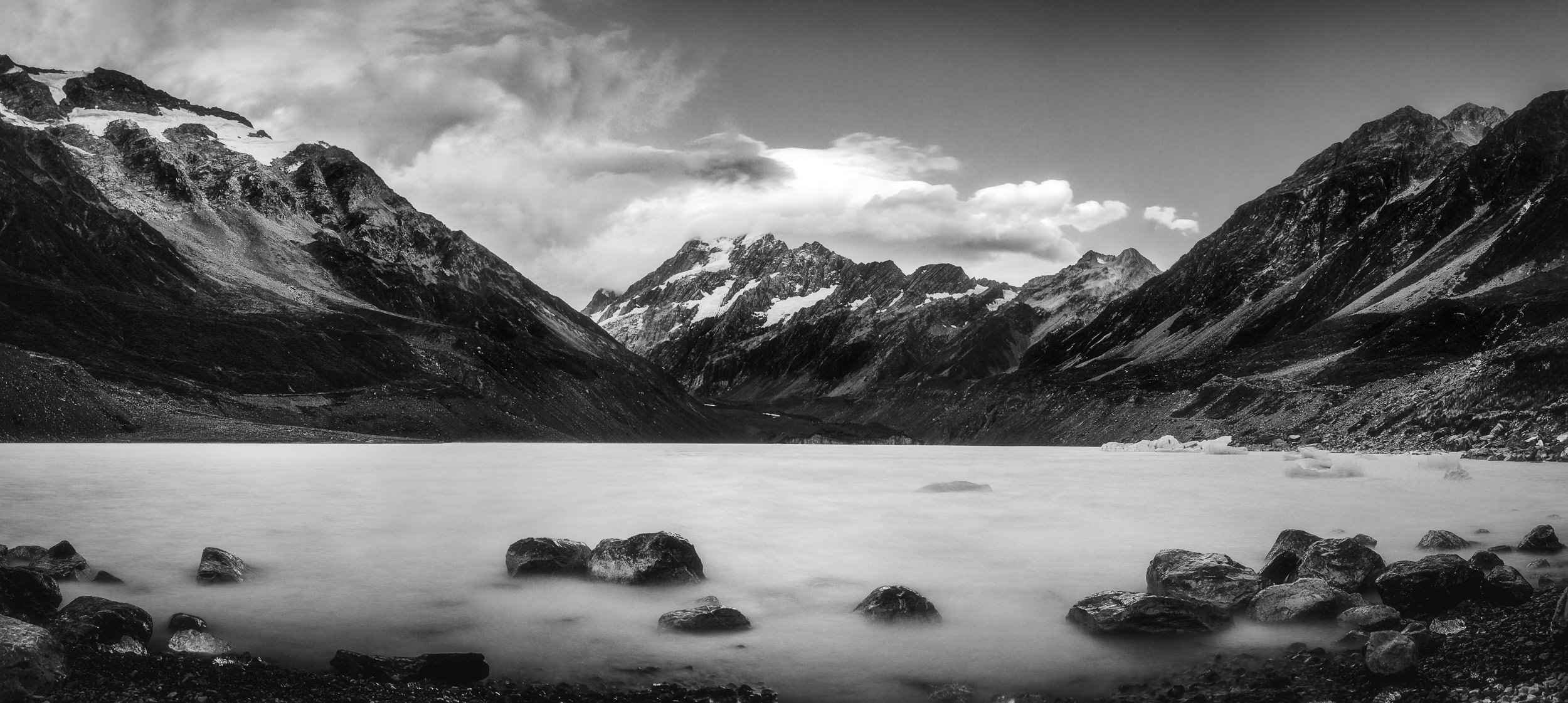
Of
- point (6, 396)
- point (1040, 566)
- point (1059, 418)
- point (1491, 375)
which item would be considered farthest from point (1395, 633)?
point (1059, 418)

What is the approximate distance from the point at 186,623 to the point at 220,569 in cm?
453

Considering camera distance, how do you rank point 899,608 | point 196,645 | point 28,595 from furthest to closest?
point 899,608, point 28,595, point 196,645

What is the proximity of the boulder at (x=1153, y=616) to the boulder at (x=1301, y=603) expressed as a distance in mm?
678

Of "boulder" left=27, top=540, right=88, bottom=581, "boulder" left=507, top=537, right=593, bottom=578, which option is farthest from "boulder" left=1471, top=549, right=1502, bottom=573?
"boulder" left=27, top=540, right=88, bottom=581

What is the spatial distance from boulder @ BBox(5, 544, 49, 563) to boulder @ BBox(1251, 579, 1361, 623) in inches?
965

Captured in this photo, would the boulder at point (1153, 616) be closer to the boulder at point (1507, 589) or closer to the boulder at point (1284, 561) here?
the boulder at point (1284, 561)

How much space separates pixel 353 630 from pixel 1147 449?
9887 centimetres

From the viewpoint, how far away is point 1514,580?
16625 mm

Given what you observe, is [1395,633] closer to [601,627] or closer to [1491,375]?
[601,627]

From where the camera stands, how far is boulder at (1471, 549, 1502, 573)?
1852 centimetres

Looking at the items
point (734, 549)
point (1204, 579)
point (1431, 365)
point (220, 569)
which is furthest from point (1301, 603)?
point (1431, 365)

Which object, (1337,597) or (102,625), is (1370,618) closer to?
(1337,597)

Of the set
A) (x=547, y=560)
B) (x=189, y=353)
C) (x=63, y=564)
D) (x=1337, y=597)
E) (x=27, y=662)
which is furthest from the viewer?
(x=189, y=353)

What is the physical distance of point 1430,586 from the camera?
1628 cm
